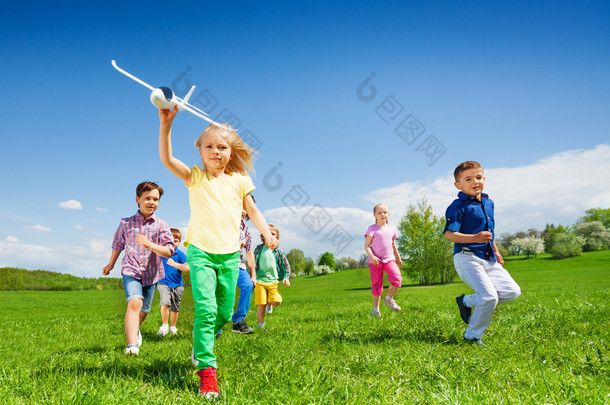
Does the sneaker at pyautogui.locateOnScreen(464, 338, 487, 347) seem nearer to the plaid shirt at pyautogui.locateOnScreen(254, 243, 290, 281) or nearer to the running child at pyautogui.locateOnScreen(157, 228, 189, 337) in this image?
the plaid shirt at pyautogui.locateOnScreen(254, 243, 290, 281)

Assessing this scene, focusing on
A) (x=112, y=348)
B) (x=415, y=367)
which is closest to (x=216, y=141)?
(x=415, y=367)

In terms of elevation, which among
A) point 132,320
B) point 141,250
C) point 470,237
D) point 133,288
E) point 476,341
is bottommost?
point 476,341

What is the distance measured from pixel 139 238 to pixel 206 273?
1.73 m

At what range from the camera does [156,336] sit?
6488mm

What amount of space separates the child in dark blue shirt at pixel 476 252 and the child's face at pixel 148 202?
145 inches

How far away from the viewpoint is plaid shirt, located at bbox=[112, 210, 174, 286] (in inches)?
196

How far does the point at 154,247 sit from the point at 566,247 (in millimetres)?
69808

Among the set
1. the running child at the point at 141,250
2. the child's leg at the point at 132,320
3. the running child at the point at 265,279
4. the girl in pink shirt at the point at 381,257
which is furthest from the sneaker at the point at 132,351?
the girl in pink shirt at the point at 381,257

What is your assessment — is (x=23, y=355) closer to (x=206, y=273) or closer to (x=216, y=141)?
(x=206, y=273)

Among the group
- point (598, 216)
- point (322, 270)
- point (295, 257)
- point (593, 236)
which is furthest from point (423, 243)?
point (598, 216)

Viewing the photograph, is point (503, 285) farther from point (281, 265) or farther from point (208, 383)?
point (281, 265)

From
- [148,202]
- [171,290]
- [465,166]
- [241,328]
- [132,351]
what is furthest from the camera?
[171,290]

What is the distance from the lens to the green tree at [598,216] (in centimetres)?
8838

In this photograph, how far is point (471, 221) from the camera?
488 centimetres
